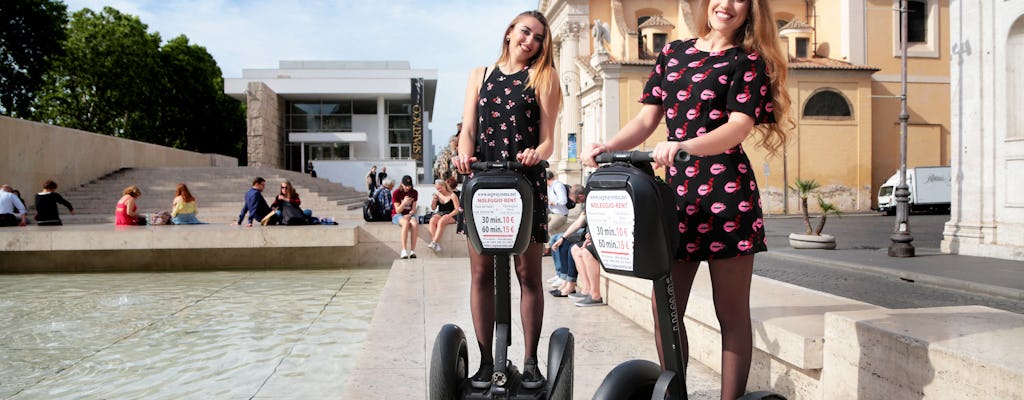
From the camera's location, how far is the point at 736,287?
236 centimetres

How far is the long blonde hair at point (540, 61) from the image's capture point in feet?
10.0

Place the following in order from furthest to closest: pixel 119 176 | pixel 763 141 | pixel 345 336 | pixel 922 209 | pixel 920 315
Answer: pixel 922 209 → pixel 119 176 → pixel 345 336 → pixel 920 315 → pixel 763 141

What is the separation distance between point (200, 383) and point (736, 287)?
3.44 metres

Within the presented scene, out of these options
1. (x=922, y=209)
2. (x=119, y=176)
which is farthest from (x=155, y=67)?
(x=922, y=209)

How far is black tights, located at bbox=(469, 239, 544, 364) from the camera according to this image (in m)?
3.04

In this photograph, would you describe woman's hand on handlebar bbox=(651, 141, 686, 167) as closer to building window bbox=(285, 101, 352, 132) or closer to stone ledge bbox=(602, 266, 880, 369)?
stone ledge bbox=(602, 266, 880, 369)

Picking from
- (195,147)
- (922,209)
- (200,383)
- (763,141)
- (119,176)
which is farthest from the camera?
(195,147)

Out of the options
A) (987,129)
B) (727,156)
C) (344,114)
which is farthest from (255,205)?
(344,114)

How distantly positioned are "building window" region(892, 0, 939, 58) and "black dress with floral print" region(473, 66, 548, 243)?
140 ft

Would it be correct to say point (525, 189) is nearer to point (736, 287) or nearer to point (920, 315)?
point (736, 287)

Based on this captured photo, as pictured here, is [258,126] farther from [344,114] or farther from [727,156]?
[727,156]

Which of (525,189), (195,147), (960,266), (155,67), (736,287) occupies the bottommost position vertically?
(960,266)

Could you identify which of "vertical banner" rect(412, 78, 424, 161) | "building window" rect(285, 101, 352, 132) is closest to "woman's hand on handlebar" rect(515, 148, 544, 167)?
"vertical banner" rect(412, 78, 424, 161)

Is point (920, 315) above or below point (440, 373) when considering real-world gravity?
above
